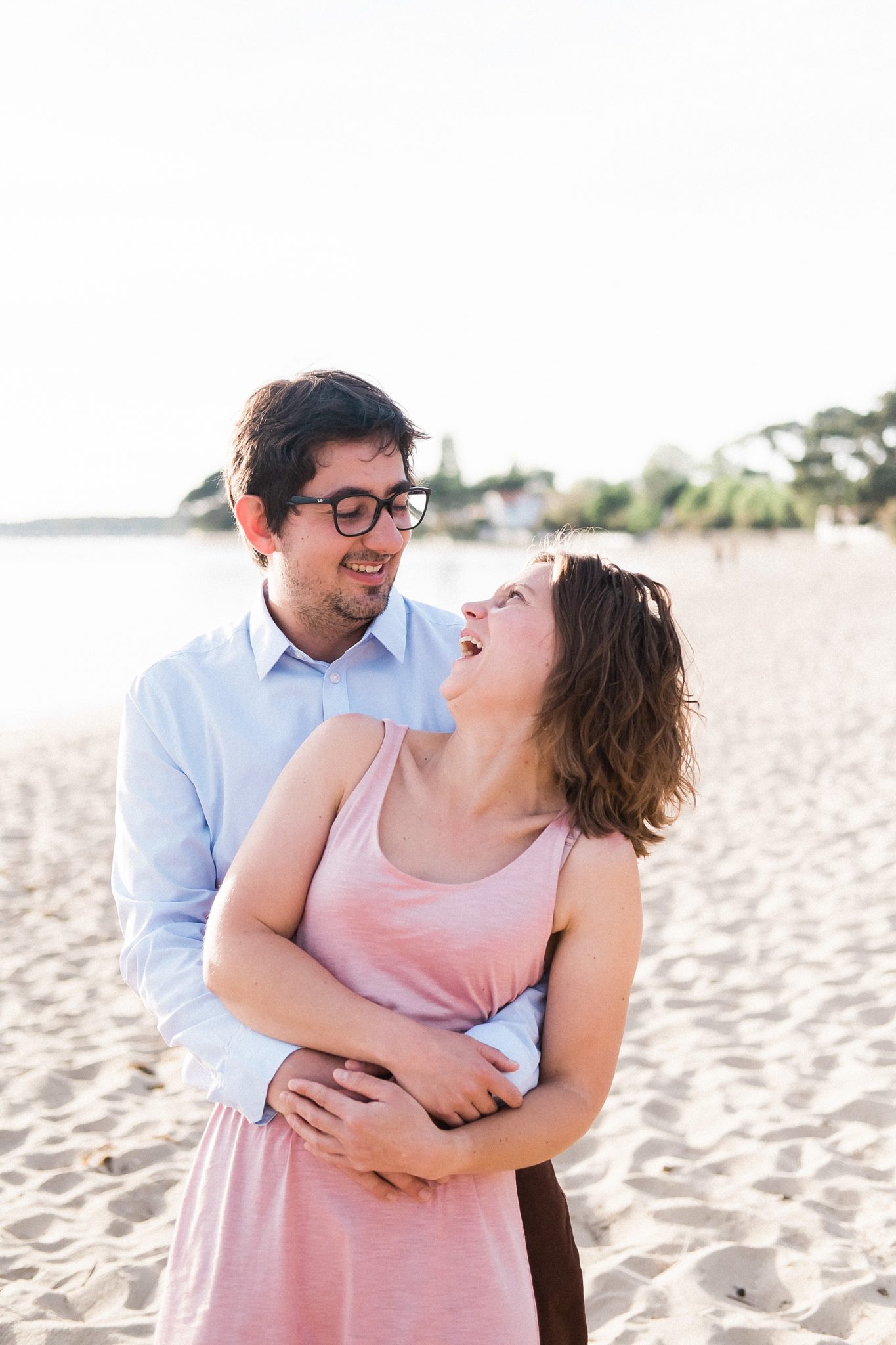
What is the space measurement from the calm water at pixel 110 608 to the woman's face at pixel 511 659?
904mm

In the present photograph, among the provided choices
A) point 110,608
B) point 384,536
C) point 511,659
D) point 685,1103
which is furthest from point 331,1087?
point 110,608

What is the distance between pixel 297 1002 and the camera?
73.6 inches

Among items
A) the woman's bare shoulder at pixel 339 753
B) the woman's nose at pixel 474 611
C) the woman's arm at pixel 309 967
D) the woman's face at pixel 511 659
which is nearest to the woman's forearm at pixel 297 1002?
the woman's arm at pixel 309 967

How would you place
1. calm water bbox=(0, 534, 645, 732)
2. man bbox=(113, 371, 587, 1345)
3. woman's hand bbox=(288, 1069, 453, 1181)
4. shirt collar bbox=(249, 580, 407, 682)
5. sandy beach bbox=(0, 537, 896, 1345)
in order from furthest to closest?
calm water bbox=(0, 534, 645, 732) < sandy beach bbox=(0, 537, 896, 1345) < shirt collar bbox=(249, 580, 407, 682) < man bbox=(113, 371, 587, 1345) < woman's hand bbox=(288, 1069, 453, 1181)

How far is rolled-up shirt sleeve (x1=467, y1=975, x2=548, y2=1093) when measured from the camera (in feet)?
6.08

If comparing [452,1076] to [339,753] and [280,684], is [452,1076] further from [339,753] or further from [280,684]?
[280,684]

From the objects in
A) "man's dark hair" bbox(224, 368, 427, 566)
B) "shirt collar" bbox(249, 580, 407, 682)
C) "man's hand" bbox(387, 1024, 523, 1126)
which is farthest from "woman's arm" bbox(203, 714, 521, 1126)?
"man's dark hair" bbox(224, 368, 427, 566)

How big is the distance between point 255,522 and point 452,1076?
134 cm

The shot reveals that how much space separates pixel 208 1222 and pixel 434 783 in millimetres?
807

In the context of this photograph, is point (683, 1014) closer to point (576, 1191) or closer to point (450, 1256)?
point (576, 1191)

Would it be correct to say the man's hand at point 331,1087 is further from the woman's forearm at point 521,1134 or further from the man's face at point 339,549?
the man's face at point 339,549

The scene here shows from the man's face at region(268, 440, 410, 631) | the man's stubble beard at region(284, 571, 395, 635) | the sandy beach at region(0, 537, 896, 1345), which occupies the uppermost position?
the man's face at region(268, 440, 410, 631)

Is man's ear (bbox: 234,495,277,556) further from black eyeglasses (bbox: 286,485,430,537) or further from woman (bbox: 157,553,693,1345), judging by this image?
woman (bbox: 157,553,693,1345)

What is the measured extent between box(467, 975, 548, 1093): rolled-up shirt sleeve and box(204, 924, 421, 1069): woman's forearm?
134mm
